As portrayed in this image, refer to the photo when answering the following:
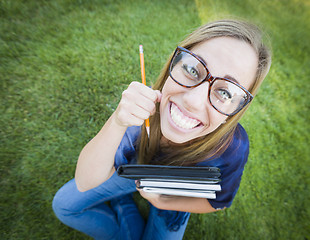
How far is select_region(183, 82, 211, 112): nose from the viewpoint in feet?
3.16

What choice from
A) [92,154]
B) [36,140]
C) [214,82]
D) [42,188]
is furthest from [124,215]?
[214,82]

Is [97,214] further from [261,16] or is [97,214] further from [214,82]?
[261,16]

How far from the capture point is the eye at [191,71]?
987 mm

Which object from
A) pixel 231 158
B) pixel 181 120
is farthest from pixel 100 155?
pixel 231 158

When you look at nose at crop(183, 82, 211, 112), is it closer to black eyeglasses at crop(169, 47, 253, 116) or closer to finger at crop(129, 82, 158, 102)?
black eyeglasses at crop(169, 47, 253, 116)

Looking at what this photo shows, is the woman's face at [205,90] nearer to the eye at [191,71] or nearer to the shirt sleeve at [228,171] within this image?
the eye at [191,71]

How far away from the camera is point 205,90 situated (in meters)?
0.98

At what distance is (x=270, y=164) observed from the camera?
253 centimetres

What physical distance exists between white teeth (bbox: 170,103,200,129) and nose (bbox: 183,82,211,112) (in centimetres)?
8

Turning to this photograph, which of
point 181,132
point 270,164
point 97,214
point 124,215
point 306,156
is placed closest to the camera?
point 181,132

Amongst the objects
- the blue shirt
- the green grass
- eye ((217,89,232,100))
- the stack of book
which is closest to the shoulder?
the blue shirt

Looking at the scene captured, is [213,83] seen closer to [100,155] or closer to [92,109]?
[100,155]

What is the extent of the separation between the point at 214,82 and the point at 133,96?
43cm

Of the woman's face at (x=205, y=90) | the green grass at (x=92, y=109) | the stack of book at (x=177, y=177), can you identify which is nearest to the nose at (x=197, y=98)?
the woman's face at (x=205, y=90)
